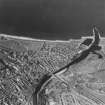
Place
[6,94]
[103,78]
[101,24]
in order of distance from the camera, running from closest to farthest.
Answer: [6,94]
[103,78]
[101,24]

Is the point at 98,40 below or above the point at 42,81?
above

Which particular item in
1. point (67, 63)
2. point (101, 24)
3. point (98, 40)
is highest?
point (101, 24)

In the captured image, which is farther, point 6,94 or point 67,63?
point 67,63

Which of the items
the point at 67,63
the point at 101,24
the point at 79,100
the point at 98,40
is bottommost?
the point at 79,100

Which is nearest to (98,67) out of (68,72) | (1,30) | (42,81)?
(68,72)

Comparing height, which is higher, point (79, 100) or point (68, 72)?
point (68, 72)

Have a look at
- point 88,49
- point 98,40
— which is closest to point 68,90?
point 88,49

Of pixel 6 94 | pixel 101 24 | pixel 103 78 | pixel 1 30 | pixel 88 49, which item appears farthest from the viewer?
pixel 101 24

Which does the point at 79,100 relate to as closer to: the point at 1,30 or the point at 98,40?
the point at 98,40

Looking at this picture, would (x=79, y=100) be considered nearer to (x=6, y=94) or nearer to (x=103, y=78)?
(x=103, y=78)
